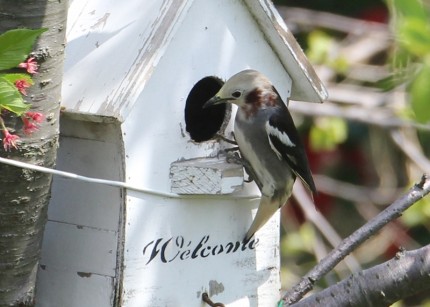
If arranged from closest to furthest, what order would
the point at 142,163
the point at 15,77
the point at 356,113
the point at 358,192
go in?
the point at 15,77 → the point at 142,163 → the point at 356,113 → the point at 358,192

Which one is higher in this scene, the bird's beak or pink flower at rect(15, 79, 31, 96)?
the bird's beak

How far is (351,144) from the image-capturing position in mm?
5742

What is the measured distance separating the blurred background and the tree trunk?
6.53 feet

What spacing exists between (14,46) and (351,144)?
4249 mm

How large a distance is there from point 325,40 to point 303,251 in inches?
→ 50.6

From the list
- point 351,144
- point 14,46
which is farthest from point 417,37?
point 351,144

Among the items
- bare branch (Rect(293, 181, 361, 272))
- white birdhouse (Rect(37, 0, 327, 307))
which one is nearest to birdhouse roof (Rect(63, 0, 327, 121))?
white birdhouse (Rect(37, 0, 327, 307))

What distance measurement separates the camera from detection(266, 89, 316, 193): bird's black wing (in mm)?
2664

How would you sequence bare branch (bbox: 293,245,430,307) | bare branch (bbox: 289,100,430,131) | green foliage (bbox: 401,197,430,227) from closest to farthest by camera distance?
1. bare branch (bbox: 293,245,430,307)
2. bare branch (bbox: 289,100,430,131)
3. green foliage (bbox: 401,197,430,227)

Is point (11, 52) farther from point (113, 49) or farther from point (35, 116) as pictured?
point (113, 49)

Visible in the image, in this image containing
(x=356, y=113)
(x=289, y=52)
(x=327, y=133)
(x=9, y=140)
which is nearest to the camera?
(x=9, y=140)

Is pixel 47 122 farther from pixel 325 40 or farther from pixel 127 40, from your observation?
pixel 325 40

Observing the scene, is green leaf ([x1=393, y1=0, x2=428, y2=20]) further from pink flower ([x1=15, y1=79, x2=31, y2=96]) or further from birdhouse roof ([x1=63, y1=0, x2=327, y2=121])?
birdhouse roof ([x1=63, y1=0, x2=327, y2=121])

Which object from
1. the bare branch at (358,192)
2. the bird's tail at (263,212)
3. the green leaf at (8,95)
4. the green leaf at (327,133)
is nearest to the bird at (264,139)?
the bird's tail at (263,212)
